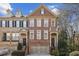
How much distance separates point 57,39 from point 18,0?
63 centimetres

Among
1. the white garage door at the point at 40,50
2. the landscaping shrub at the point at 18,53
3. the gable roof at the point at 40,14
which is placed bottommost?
the landscaping shrub at the point at 18,53

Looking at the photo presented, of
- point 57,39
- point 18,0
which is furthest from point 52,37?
point 18,0

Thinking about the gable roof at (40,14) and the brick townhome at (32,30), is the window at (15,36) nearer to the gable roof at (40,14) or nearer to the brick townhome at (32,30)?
the brick townhome at (32,30)

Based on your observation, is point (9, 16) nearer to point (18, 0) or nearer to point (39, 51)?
point (18, 0)

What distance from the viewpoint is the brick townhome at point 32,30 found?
11.8 ft

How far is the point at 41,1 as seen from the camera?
11.7ft

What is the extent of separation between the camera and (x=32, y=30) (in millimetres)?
3617

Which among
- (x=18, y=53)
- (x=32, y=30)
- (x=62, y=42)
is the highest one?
(x=32, y=30)

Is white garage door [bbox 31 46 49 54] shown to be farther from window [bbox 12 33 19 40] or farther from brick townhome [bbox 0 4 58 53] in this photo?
window [bbox 12 33 19 40]

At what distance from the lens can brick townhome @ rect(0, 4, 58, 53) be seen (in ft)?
11.8

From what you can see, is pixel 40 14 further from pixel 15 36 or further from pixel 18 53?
pixel 18 53

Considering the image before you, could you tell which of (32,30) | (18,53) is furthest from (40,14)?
(18,53)

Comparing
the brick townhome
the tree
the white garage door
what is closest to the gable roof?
the brick townhome

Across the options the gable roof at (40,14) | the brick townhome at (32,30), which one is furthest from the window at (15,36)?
the gable roof at (40,14)
